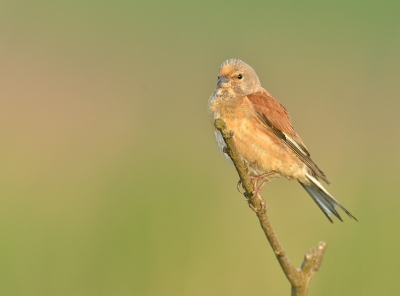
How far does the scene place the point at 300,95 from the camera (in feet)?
21.3

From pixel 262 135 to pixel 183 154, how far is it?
6.55 feet

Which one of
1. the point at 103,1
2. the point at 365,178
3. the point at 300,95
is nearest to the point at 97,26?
the point at 103,1

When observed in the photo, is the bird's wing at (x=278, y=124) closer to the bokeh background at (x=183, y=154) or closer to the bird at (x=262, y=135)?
the bird at (x=262, y=135)

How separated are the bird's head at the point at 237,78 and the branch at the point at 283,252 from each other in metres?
1.24

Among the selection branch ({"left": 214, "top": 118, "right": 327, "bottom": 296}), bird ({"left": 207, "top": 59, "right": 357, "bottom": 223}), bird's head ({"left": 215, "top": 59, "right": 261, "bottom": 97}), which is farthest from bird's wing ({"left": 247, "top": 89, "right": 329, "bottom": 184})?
branch ({"left": 214, "top": 118, "right": 327, "bottom": 296})

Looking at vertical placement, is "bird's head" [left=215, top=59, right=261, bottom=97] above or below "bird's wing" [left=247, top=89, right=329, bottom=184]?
above

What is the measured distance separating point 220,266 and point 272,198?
1.03 metres

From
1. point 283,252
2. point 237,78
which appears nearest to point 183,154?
point 237,78

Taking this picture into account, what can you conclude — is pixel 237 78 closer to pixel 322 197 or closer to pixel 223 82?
pixel 223 82

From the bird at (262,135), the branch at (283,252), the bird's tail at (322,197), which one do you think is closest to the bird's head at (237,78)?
the bird at (262,135)

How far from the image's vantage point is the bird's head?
152 inches

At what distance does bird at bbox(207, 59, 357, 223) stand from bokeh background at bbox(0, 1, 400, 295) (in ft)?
3.71

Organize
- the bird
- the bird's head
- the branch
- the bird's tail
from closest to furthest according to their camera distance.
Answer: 1. the branch
2. the bird
3. the bird's tail
4. the bird's head

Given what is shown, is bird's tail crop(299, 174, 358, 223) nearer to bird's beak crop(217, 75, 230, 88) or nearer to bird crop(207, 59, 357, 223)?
bird crop(207, 59, 357, 223)
